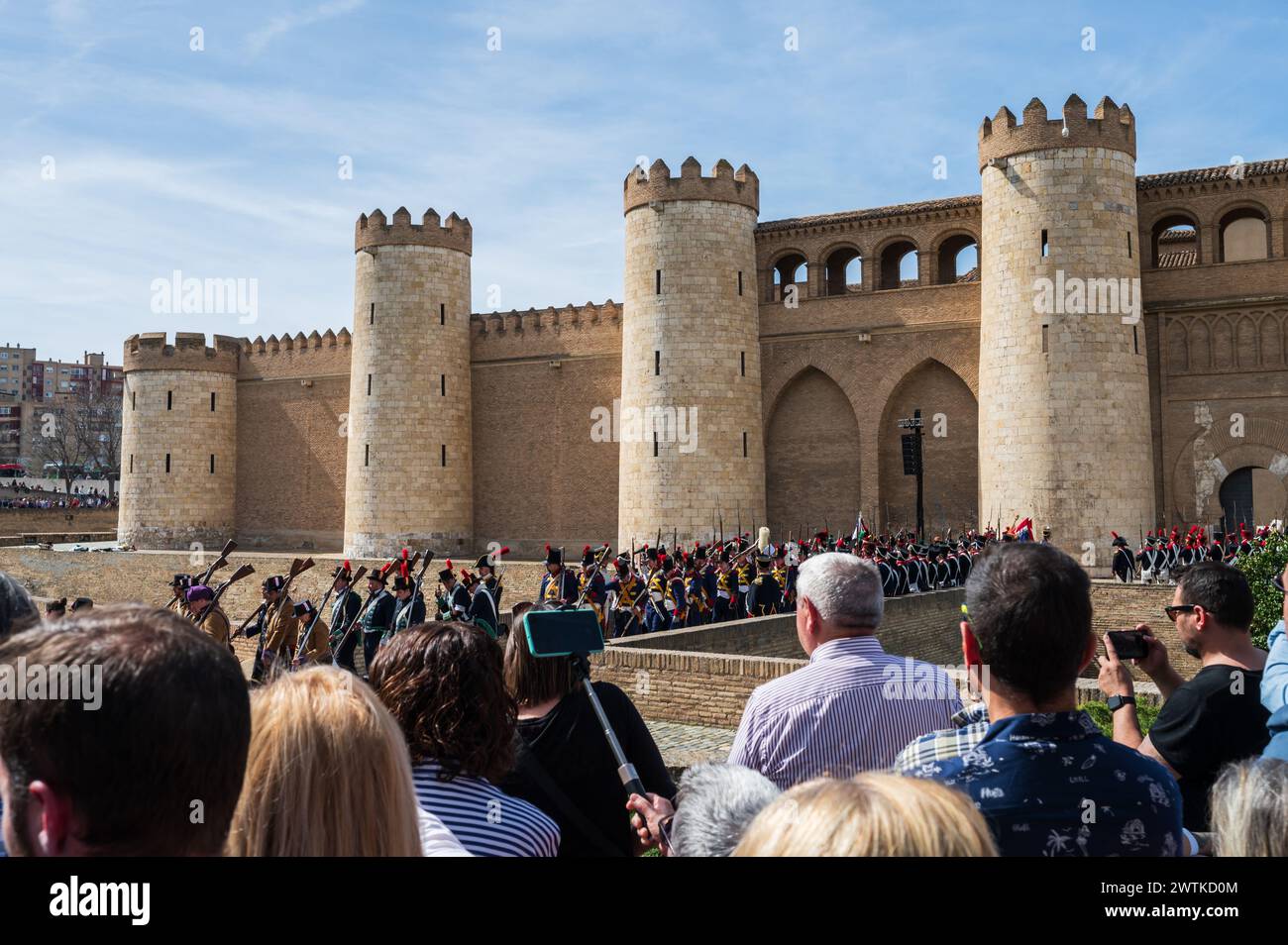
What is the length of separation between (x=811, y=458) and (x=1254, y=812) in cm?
2675

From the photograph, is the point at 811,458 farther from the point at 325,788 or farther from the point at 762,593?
the point at 325,788

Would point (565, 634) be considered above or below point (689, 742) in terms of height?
above

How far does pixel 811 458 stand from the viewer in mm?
28516

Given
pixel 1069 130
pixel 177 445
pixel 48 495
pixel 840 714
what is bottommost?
pixel 840 714

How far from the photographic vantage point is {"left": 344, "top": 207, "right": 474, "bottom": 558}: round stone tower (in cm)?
3083

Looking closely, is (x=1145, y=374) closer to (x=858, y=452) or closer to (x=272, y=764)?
(x=858, y=452)

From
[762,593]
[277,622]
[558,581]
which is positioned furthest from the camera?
[762,593]

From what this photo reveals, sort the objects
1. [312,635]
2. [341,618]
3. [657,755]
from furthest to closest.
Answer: [341,618] < [312,635] < [657,755]

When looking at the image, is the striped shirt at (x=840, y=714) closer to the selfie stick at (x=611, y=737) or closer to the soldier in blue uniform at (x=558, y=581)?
the selfie stick at (x=611, y=737)

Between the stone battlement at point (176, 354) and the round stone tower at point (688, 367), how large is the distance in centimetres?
1715

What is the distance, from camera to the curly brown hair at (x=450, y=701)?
9.32 feet

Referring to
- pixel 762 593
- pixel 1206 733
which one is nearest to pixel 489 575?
pixel 762 593

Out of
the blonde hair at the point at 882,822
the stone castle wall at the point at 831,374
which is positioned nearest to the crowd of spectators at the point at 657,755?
the blonde hair at the point at 882,822
